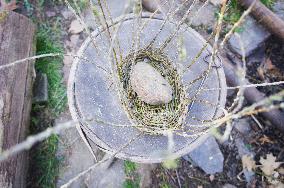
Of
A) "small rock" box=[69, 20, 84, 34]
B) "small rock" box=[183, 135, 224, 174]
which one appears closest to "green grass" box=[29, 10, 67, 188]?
"small rock" box=[69, 20, 84, 34]

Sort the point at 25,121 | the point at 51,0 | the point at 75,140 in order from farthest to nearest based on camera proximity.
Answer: the point at 51,0
the point at 75,140
the point at 25,121

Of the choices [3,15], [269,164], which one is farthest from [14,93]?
[269,164]

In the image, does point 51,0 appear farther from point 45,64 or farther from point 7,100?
point 7,100

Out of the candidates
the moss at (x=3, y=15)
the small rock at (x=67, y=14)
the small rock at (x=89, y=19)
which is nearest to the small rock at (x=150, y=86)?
the moss at (x=3, y=15)

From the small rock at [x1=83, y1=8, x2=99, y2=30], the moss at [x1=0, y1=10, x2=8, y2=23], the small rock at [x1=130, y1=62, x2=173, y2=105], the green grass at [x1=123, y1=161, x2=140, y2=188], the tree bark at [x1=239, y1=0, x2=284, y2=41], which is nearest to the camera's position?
the small rock at [x1=130, y1=62, x2=173, y2=105]

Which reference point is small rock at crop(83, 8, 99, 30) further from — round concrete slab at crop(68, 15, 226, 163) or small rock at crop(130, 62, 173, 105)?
small rock at crop(130, 62, 173, 105)

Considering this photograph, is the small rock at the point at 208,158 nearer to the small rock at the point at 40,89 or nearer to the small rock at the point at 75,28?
the small rock at the point at 40,89

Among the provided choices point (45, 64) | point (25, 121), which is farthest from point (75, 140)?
point (45, 64)

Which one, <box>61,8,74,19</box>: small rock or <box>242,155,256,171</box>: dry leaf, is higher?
<box>61,8,74,19</box>: small rock
